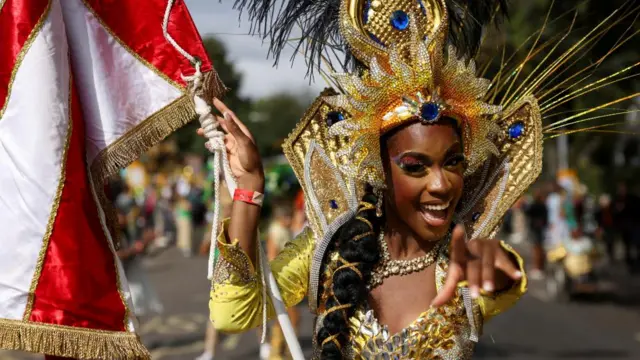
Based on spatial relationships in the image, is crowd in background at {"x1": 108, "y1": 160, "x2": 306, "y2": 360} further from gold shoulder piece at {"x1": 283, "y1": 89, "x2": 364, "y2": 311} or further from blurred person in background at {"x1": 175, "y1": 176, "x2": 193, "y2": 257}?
gold shoulder piece at {"x1": 283, "y1": 89, "x2": 364, "y2": 311}

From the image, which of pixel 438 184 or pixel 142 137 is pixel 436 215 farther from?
pixel 142 137

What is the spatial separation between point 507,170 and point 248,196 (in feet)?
3.11

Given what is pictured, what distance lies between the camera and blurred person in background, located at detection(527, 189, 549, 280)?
15.8 meters

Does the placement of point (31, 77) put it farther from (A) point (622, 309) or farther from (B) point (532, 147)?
(A) point (622, 309)

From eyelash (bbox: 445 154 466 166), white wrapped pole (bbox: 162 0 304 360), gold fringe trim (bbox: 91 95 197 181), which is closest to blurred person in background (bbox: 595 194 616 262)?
eyelash (bbox: 445 154 466 166)

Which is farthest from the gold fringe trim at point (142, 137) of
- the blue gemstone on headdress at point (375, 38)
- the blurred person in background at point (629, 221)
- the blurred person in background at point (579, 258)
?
the blurred person in background at point (629, 221)

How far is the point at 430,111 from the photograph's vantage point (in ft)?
9.76

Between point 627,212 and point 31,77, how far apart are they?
14620 millimetres

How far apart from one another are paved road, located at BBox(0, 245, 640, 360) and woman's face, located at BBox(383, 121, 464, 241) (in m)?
5.01

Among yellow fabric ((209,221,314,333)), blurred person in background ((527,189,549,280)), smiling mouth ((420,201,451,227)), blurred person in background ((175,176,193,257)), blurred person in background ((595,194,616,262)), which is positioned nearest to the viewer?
yellow fabric ((209,221,314,333))

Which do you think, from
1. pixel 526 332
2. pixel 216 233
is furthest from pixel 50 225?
pixel 526 332

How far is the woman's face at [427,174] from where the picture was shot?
9.62 feet

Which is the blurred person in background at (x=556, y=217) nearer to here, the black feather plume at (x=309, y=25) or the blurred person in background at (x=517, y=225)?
the blurred person in background at (x=517, y=225)

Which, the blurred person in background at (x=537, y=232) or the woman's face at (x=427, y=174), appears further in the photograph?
the blurred person in background at (x=537, y=232)
